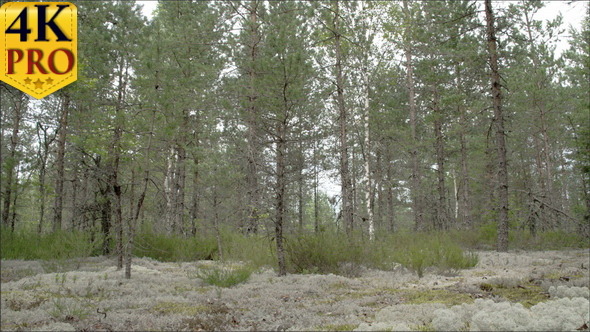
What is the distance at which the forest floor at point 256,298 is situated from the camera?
3857 millimetres

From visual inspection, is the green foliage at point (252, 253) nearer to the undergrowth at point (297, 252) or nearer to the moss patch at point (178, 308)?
the undergrowth at point (297, 252)

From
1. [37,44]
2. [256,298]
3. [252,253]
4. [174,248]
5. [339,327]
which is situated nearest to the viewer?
[339,327]

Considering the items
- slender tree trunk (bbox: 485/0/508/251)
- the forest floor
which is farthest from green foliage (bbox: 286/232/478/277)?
slender tree trunk (bbox: 485/0/508/251)

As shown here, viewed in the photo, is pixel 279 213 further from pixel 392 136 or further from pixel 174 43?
pixel 392 136

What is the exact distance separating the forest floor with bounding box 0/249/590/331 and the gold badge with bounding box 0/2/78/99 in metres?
2.66

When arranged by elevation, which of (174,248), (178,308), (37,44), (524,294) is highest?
(37,44)

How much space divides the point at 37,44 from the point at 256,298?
4.14m

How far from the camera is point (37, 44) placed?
4488mm

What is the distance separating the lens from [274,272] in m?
7.58

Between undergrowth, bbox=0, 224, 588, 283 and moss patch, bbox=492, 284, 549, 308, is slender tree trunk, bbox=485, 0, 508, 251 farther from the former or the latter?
moss patch, bbox=492, 284, 549, 308

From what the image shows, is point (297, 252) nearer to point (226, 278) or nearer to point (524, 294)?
point (226, 278)

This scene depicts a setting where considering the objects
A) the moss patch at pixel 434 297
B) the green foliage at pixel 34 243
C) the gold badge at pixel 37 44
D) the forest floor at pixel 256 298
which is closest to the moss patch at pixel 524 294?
the forest floor at pixel 256 298

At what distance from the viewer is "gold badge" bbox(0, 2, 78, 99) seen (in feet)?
14.5

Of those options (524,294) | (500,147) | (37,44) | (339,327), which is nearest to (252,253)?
(339,327)
